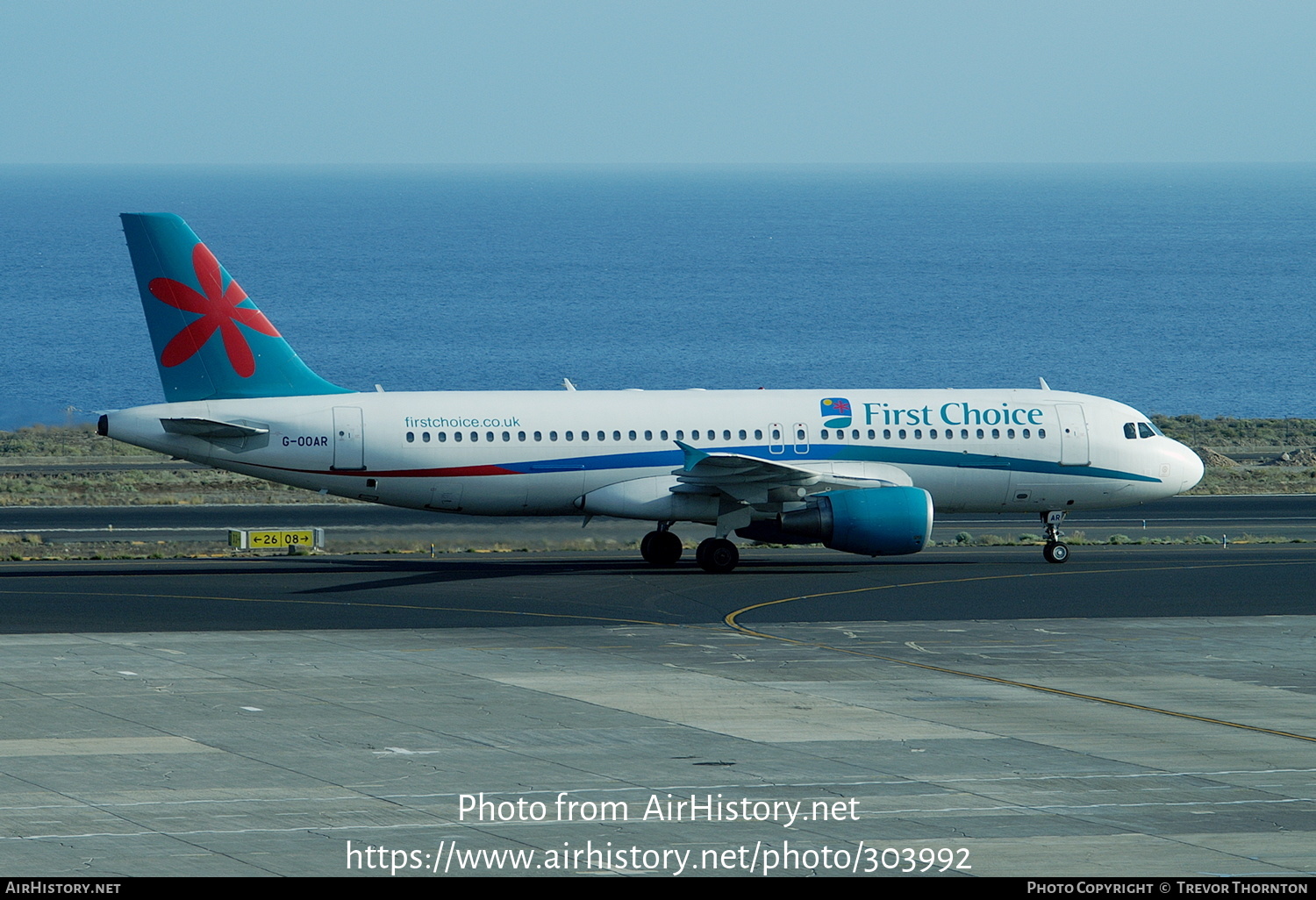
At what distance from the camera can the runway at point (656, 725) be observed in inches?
627

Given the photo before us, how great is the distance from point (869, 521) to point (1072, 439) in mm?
7096

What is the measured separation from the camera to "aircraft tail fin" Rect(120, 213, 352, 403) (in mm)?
38344

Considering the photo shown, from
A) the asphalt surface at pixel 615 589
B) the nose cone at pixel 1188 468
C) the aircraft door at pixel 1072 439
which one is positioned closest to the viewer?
the asphalt surface at pixel 615 589

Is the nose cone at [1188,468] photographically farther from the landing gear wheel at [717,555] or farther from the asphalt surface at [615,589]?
the landing gear wheel at [717,555]

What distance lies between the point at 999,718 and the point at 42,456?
6325 centimetres

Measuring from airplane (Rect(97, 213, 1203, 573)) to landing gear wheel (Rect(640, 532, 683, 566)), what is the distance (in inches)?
1.9

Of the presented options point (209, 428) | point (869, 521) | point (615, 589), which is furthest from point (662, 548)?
point (209, 428)

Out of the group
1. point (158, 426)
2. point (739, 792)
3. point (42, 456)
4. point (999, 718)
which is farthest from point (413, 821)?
point (42, 456)

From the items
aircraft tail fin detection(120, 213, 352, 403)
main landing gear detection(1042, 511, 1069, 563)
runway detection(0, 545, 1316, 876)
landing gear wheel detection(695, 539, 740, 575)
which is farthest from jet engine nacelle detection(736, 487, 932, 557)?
aircraft tail fin detection(120, 213, 352, 403)

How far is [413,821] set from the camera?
16859mm

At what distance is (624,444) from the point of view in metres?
39.8

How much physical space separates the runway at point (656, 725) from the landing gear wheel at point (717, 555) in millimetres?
1268

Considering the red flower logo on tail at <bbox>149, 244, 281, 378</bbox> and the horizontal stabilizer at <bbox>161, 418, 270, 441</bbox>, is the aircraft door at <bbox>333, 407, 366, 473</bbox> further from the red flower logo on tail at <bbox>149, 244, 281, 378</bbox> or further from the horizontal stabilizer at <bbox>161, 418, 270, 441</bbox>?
the red flower logo on tail at <bbox>149, 244, 281, 378</bbox>

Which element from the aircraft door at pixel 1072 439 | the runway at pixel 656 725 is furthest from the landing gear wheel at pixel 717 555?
the aircraft door at pixel 1072 439
